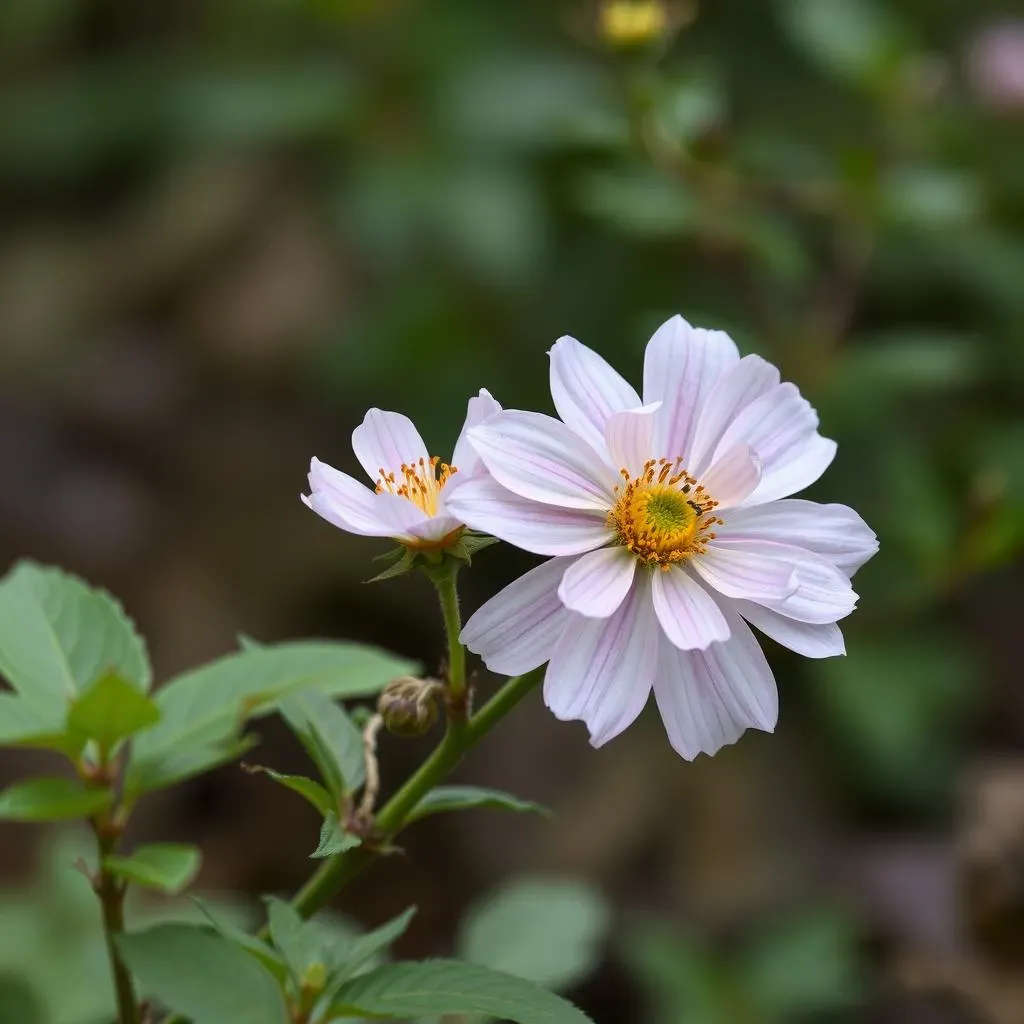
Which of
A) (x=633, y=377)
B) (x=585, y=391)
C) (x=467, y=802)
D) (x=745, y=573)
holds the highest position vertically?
(x=633, y=377)

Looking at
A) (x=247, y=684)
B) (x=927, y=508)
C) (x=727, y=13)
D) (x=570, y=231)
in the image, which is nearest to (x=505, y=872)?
(x=927, y=508)

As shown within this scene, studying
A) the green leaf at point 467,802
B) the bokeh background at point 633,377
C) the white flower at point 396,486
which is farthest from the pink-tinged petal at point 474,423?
the bokeh background at point 633,377

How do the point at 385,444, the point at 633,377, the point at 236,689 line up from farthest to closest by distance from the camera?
the point at 633,377 < the point at 236,689 < the point at 385,444

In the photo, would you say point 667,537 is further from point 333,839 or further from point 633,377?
point 633,377

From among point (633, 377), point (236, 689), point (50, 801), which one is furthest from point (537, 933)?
point (633, 377)

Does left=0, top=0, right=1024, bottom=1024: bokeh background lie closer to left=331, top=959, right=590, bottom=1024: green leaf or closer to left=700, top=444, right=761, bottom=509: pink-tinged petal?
left=331, top=959, right=590, bottom=1024: green leaf

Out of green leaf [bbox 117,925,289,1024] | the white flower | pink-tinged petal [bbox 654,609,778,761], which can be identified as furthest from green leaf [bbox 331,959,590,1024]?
the white flower
